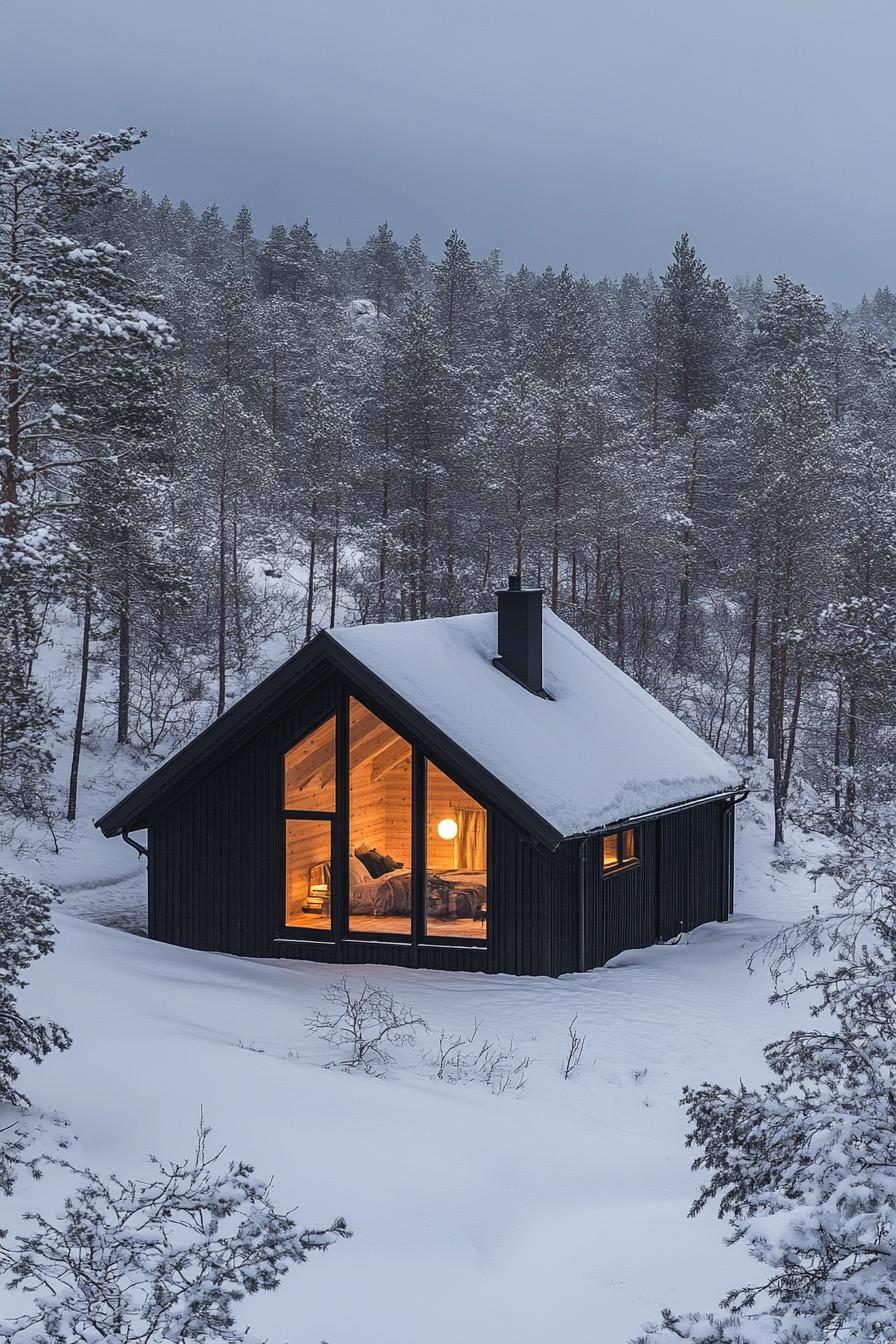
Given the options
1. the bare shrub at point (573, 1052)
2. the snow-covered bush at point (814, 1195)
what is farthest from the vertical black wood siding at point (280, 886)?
the snow-covered bush at point (814, 1195)

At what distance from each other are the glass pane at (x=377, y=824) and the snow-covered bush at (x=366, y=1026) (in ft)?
6.66

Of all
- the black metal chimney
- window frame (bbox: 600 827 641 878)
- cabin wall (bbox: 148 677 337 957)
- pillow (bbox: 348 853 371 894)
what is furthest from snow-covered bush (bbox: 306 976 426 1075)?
the black metal chimney

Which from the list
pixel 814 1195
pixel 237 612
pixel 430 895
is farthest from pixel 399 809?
pixel 237 612

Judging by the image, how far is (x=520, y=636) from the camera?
16.6 meters

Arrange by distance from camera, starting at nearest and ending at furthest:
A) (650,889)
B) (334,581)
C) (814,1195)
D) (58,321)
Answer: (814,1195)
(58,321)
(650,889)
(334,581)

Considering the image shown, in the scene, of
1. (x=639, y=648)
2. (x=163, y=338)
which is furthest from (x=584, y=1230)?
(x=639, y=648)

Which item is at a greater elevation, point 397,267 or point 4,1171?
point 397,267

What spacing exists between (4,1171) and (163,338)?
1097cm

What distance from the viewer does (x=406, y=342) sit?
32438 millimetres

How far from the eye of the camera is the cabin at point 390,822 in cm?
1364

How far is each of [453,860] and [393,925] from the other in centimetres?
113

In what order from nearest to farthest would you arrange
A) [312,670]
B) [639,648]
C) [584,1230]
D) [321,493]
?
[584,1230]
[312,670]
[321,493]
[639,648]

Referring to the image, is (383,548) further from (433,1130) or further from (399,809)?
(433,1130)

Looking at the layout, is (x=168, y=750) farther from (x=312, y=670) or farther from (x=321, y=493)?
(x=312, y=670)
